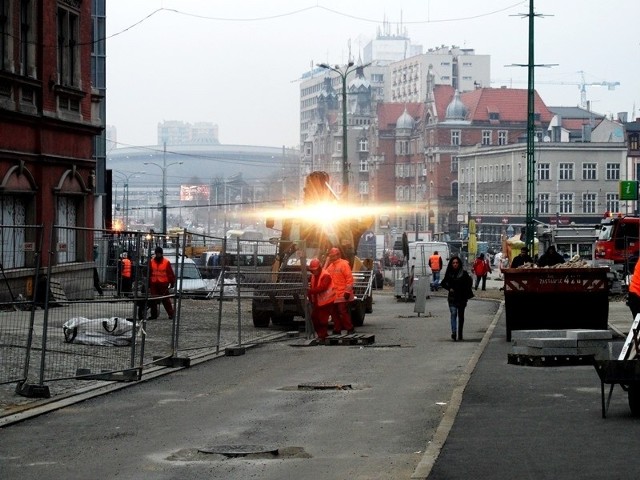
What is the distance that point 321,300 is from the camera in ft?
87.2

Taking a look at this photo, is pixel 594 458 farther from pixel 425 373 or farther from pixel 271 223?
pixel 271 223

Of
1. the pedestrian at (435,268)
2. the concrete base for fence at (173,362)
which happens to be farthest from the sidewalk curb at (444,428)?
the pedestrian at (435,268)

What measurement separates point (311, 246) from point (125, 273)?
49.3ft

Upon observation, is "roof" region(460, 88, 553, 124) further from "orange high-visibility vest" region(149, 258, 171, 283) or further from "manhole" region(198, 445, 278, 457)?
"manhole" region(198, 445, 278, 457)

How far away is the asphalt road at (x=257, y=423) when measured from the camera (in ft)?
37.7

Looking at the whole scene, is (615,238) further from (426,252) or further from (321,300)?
(321,300)

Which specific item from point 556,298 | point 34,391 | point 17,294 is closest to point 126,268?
point 34,391

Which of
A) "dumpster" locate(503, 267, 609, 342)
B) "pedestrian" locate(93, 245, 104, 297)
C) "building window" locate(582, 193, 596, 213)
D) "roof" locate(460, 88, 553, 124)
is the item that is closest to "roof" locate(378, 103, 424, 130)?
"roof" locate(460, 88, 553, 124)

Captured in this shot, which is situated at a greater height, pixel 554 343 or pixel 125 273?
pixel 125 273

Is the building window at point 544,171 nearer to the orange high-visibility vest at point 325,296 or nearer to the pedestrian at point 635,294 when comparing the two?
the orange high-visibility vest at point 325,296

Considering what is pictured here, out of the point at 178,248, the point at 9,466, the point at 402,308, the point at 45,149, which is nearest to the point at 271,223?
the point at 45,149

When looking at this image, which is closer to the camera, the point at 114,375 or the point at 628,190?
the point at 114,375

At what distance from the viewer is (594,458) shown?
11.1 m

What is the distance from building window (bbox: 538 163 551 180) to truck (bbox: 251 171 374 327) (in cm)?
8934
